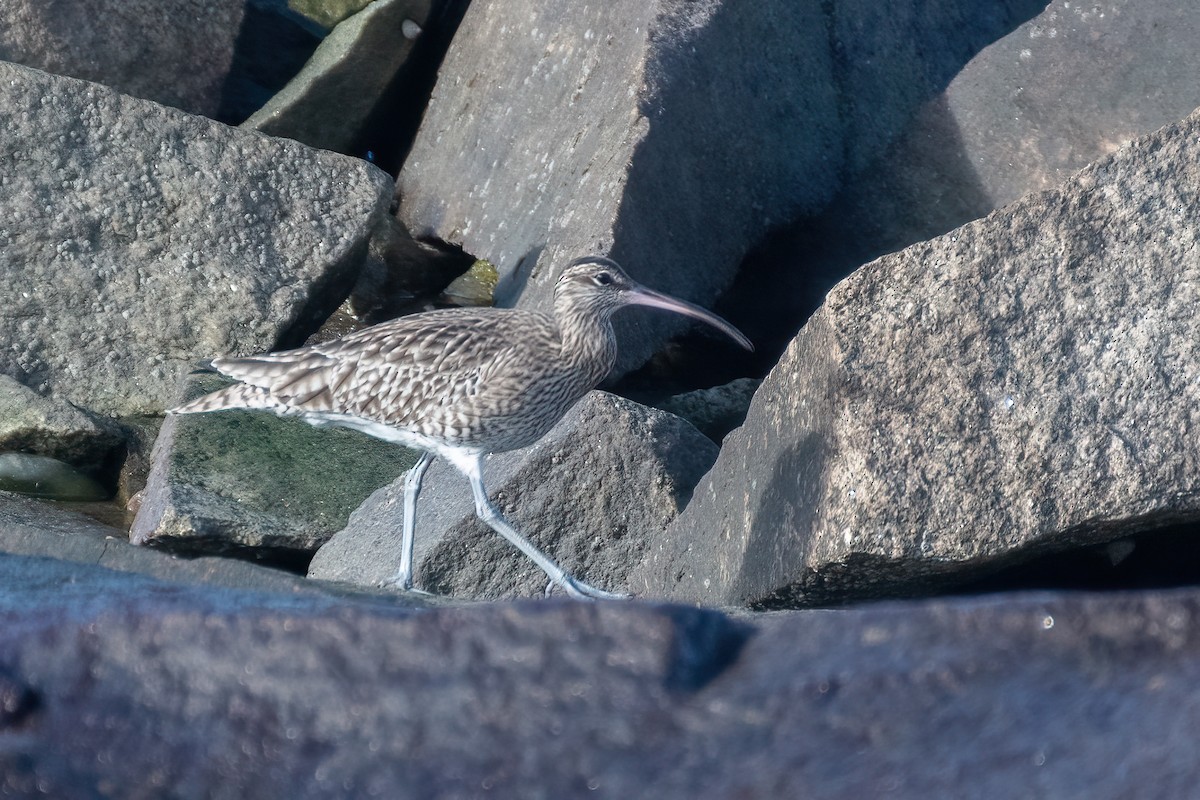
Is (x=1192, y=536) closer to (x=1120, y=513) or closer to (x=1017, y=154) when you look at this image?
(x=1120, y=513)

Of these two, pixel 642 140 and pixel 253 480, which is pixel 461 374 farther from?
pixel 642 140

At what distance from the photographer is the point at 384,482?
7.51 metres

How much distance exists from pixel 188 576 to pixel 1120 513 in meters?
2.55

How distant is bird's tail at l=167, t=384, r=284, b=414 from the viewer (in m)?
6.70

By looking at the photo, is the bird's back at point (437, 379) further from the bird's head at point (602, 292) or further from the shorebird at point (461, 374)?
the bird's head at point (602, 292)

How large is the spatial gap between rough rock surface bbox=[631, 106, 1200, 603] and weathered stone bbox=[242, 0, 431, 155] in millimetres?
6011

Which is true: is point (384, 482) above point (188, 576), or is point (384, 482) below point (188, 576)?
below

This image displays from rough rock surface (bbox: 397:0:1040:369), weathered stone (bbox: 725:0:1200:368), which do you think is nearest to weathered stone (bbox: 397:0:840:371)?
rough rock surface (bbox: 397:0:1040:369)

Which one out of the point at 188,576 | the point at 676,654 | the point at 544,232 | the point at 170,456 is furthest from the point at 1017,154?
the point at 676,654

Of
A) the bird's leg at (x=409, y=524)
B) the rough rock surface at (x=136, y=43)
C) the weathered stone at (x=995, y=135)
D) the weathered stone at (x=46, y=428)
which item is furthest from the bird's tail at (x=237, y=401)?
the rough rock surface at (x=136, y=43)

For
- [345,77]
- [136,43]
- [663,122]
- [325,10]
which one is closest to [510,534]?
[663,122]

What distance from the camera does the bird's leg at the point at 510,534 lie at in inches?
228

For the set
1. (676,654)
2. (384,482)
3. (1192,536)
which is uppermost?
(676,654)

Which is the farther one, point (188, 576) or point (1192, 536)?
point (1192, 536)
